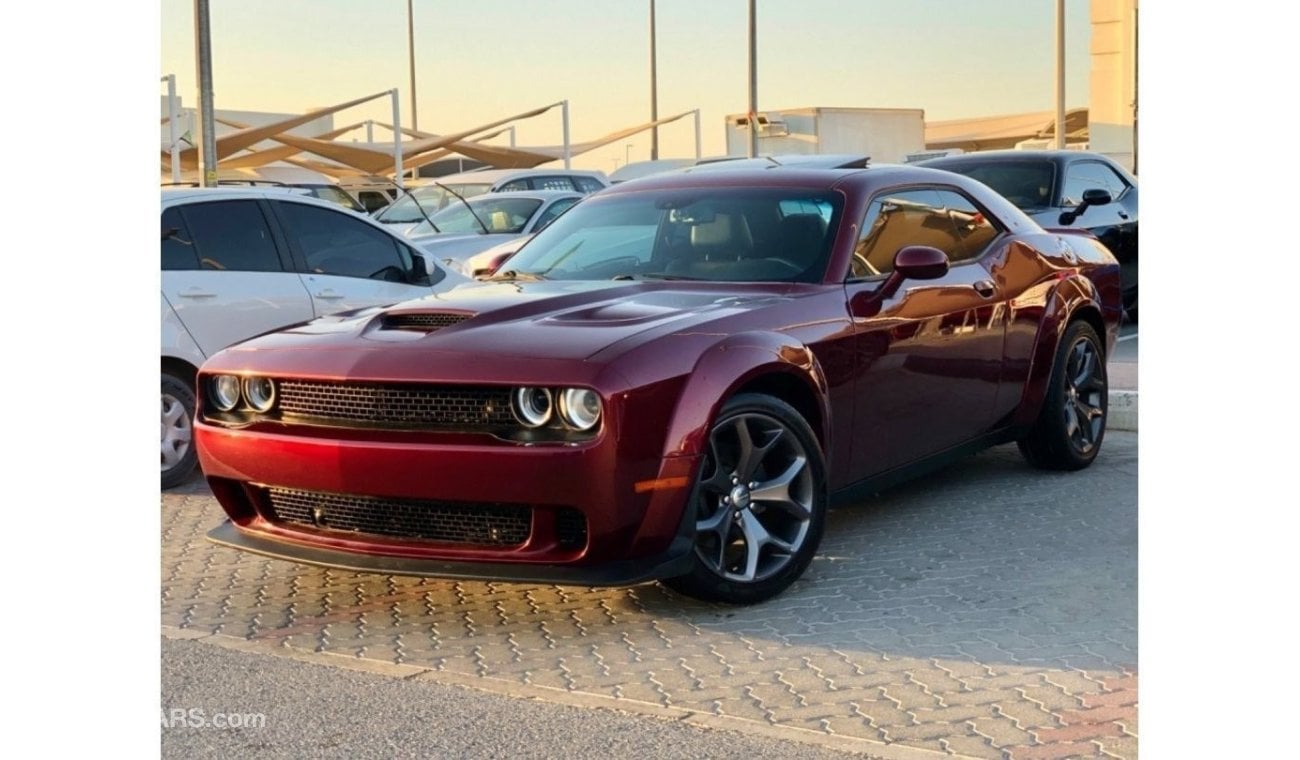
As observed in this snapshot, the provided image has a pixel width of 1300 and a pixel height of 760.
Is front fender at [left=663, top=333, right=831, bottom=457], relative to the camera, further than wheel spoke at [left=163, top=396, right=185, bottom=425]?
No

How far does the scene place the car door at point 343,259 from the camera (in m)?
9.11

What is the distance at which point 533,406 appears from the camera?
5.27m

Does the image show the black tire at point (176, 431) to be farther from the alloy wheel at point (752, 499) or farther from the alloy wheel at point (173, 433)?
the alloy wheel at point (752, 499)

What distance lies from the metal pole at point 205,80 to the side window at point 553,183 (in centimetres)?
539

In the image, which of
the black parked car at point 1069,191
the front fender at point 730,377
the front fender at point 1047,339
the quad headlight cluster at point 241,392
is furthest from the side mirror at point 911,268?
the black parked car at point 1069,191

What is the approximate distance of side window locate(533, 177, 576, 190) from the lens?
2358 centimetres

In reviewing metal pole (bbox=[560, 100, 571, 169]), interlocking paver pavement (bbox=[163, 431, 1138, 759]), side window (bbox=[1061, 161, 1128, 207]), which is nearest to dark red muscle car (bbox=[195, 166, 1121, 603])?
interlocking paver pavement (bbox=[163, 431, 1138, 759])

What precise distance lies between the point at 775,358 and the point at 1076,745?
6.15 feet

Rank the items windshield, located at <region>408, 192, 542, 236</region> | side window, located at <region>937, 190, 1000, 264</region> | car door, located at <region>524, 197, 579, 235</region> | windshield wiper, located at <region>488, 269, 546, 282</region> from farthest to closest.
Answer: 1. windshield, located at <region>408, 192, 542, 236</region>
2. car door, located at <region>524, 197, 579, 235</region>
3. side window, located at <region>937, 190, 1000, 264</region>
4. windshield wiper, located at <region>488, 269, 546, 282</region>

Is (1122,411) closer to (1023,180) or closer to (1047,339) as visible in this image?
(1047,339)

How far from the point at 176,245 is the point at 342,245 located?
98 cm

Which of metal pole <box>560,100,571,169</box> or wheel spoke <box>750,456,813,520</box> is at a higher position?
metal pole <box>560,100,571,169</box>

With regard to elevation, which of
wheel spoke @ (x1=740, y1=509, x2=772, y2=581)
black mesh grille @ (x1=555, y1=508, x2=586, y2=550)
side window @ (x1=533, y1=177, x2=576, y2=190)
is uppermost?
side window @ (x1=533, y1=177, x2=576, y2=190)

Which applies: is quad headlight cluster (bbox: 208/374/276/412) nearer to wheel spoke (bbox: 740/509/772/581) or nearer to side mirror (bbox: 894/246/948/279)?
wheel spoke (bbox: 740/509/772/581)
